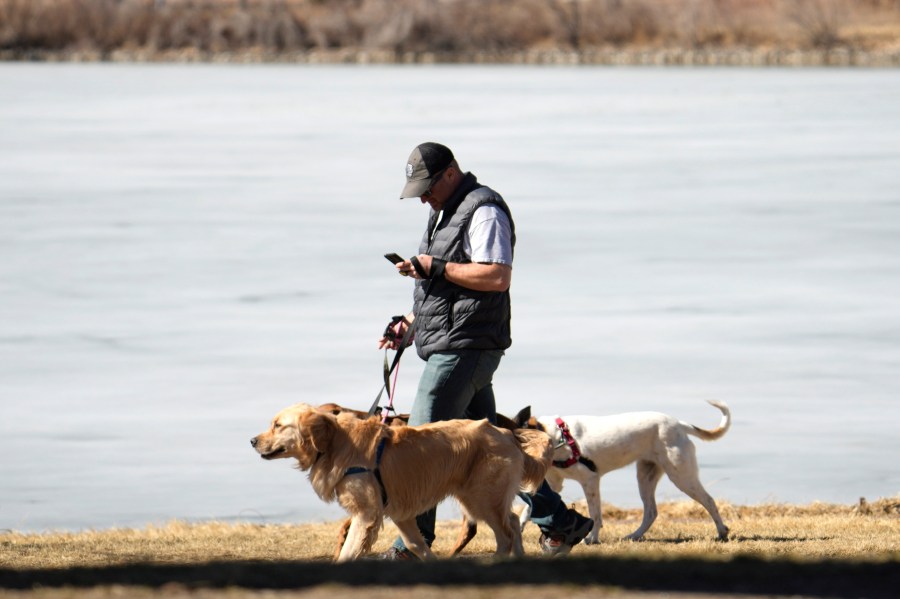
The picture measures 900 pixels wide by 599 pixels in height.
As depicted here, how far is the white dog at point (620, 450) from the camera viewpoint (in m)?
8.78

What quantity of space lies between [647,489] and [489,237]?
8.10 feet

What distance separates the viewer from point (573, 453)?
28.9ft

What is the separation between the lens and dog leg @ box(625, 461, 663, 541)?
351 inches

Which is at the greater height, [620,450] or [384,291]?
[620,450]

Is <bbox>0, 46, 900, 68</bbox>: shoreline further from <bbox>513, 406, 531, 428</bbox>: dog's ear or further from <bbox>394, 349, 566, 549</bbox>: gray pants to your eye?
<bbox>394, 349, 566, 549</bbox>: gray pants

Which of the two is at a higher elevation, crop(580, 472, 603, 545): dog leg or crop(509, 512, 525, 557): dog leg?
crop(509, 512, 525, 557): dog leg

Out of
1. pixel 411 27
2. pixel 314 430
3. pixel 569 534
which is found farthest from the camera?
pixel 411 27

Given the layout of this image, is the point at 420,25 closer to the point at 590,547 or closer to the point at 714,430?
the point at 714,430

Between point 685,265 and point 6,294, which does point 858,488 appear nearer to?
point 685,265

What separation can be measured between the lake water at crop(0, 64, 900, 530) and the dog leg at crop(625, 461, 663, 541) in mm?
1474

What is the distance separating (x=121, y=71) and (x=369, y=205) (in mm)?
38260

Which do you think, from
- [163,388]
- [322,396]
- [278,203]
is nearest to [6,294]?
[163,388]

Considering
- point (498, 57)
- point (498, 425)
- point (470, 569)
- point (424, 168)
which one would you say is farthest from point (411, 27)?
point (470, 569)

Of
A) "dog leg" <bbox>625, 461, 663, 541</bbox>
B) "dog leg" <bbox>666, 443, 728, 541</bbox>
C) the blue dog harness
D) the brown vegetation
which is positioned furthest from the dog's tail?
the brown vegetation
